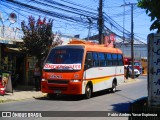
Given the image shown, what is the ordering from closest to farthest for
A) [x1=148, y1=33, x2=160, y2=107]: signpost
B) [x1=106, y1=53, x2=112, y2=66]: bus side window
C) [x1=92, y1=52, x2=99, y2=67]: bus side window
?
[x1=148, y1=33, x2=160, y2=107]: signpost
[x1=92, y1=52, x2=99, y2=67]: bus side window
[x1=106, y1=53, x2=112, y2=66]: bus side window

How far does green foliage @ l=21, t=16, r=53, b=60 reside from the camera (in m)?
21.2

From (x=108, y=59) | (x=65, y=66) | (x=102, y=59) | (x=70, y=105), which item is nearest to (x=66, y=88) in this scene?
(x=65, y=66)

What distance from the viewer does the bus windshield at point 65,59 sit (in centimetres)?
1669

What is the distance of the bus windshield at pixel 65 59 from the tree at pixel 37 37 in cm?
377

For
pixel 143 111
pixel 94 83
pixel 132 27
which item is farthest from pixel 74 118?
pixel 132 27

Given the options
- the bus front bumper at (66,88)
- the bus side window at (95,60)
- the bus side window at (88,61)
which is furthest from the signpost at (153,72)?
the bus side window at (95,60)

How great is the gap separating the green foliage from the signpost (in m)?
16.5

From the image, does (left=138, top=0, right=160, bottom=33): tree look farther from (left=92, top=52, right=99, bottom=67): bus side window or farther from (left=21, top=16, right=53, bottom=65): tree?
(left=21, top=16, right=53, bottom=65): tree

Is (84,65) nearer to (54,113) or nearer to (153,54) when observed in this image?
(54,113)

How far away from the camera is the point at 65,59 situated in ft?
56.1

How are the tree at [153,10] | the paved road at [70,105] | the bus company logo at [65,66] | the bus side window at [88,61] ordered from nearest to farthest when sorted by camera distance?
the tree at [153,10]
the paved road at [70,105]
the bus company logo at [65,66]
the bus side window at [88,61]

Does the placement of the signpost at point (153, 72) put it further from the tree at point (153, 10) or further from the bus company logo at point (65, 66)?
the bus company logo at point (65, 66)

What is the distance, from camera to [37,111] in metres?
12.2

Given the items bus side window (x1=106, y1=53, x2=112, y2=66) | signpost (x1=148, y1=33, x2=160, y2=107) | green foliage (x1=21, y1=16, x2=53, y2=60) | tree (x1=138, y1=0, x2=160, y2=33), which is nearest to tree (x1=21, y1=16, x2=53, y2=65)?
green foliage (x1=21, y1=16, x2=53, y2=60)
